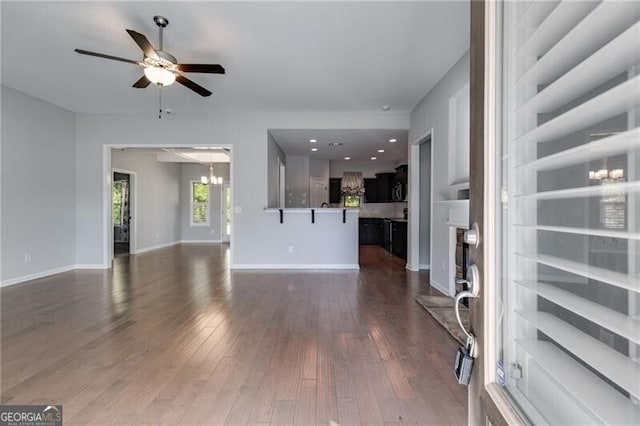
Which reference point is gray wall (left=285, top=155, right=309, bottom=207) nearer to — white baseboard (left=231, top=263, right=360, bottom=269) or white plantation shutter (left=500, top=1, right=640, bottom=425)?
white baseboard (left=231, top=263, right=360, bottom=269)

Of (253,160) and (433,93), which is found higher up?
(433,93)

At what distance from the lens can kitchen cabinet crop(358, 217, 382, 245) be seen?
31.2 ft

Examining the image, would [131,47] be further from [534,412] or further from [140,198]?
[140,198]

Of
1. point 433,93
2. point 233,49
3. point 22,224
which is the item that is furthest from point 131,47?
point 433,93

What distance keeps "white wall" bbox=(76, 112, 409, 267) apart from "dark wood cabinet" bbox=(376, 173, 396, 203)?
12.8 feet

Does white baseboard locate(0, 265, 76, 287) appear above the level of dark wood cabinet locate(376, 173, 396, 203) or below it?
below

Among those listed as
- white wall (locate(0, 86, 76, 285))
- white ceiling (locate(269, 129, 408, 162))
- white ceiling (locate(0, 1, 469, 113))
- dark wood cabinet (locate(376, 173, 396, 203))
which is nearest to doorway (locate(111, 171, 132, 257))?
white wall (locate(0, 86, 76, 285))

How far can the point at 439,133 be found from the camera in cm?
438

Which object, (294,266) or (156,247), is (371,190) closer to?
(294,266)

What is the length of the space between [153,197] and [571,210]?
31.0ft

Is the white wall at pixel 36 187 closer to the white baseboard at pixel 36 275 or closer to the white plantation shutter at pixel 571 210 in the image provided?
the white baseboard at pixel 36 275

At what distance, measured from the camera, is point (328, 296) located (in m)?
3.96

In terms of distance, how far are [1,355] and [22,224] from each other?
10.8 feet

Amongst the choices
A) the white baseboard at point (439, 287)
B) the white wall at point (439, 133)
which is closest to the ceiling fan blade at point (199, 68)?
the white wall at point (439, 133)
